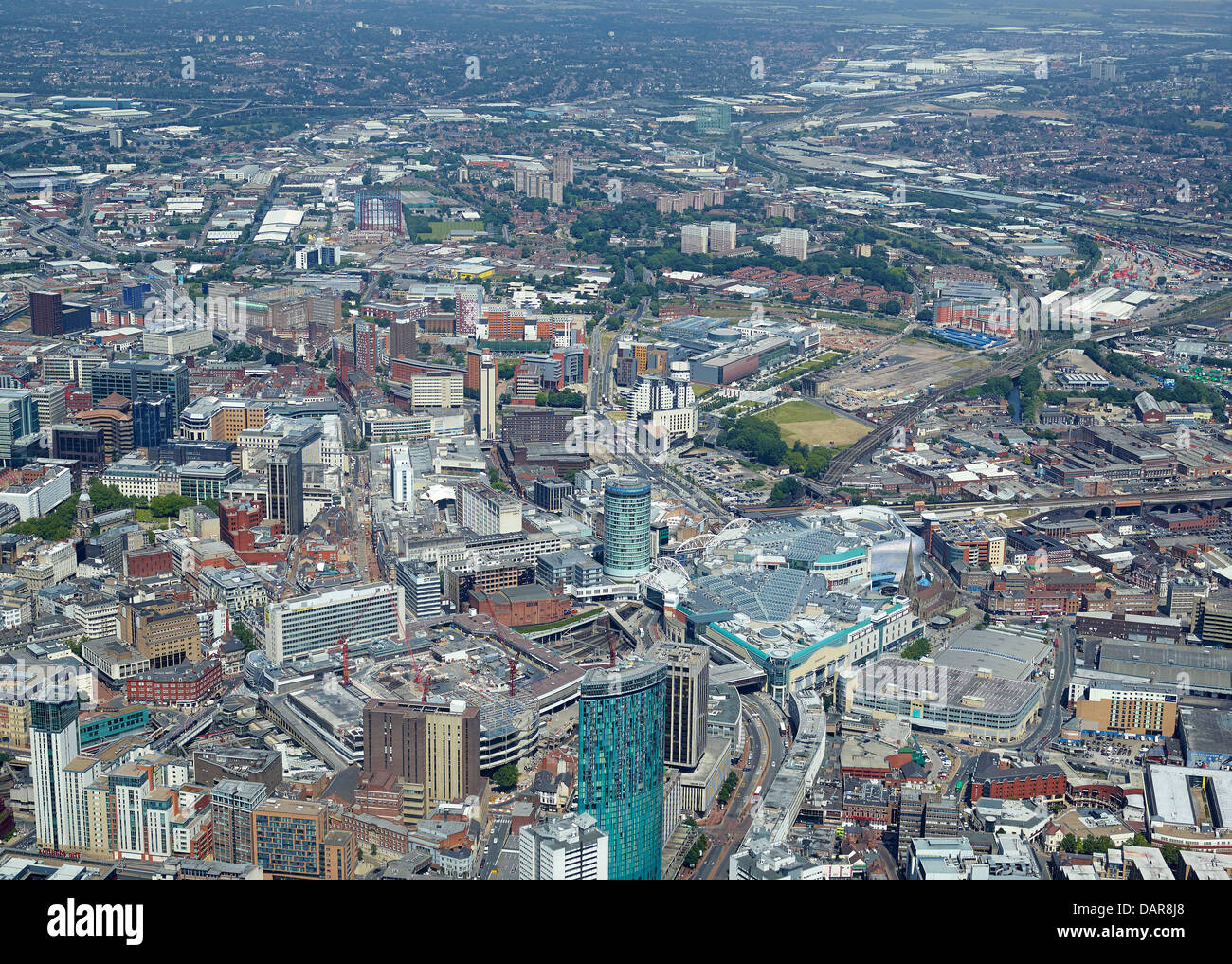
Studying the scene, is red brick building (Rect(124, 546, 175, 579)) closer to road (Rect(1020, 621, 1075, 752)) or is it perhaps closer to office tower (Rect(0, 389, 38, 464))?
office tower (Rect(0, 389, 38, 464))

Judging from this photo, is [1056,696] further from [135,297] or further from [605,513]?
[135,297]

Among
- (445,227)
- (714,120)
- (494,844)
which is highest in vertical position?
(714,120)

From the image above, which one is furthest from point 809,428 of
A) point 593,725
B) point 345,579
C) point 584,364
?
point 593,725

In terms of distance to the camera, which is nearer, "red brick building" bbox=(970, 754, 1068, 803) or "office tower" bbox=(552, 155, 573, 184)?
"red brick building" bbox=(970, 754, 1068, 803)

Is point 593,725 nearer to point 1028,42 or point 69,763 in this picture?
point 69,763

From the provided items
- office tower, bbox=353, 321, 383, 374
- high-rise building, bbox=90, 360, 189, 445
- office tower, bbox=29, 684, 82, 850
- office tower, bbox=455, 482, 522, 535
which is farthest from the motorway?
office tower, bbox=353, 321, 383, 374

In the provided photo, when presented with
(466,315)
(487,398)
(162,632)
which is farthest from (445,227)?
(162,632)
